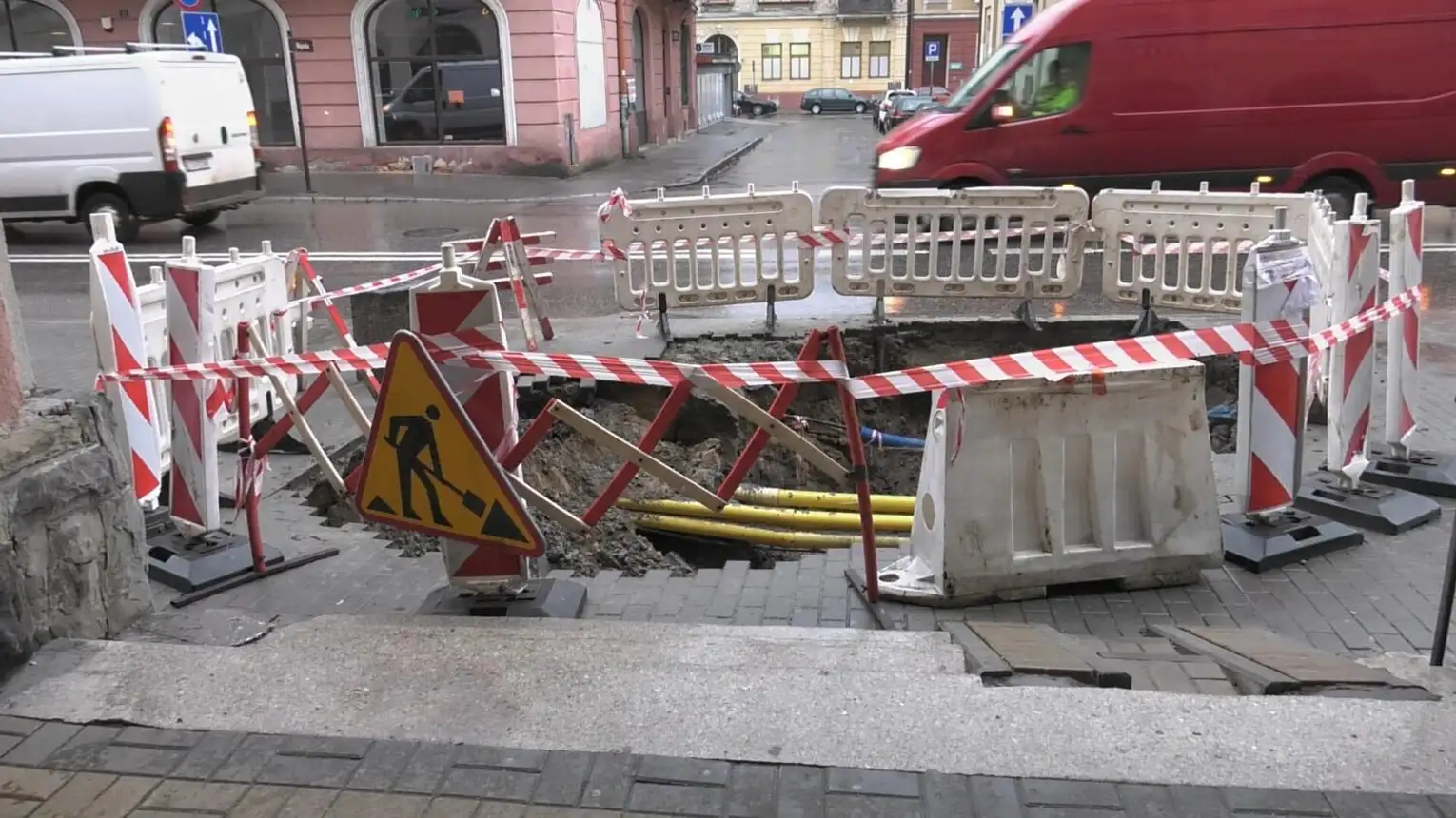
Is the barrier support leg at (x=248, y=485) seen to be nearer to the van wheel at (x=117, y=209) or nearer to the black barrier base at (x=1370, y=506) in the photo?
the black barrier base at (x=1370, y=506)

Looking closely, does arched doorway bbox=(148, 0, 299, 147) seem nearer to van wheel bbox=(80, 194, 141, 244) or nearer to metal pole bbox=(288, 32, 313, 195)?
metal pole bbox=(288, 32, 313, 195)

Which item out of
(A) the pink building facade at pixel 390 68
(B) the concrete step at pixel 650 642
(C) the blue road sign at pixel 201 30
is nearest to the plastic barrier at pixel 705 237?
(B) the concrete step at pixel 650 642

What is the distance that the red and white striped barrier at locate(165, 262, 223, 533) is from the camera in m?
4.93

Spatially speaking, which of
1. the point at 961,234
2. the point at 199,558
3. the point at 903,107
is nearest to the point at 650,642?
the point at 199,558

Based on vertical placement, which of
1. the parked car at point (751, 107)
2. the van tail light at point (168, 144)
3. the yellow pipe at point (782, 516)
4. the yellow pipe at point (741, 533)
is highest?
the parked car at point (751, 107)

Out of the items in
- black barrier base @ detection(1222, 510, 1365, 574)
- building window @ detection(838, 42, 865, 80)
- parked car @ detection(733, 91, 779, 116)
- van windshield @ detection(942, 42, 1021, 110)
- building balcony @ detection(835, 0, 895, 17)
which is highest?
building balcony @ detection(835, 0, 895, 17)

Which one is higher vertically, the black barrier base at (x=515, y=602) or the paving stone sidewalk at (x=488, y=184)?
the paving stone sidewalk at (x=488, y=184)

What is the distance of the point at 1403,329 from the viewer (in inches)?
212

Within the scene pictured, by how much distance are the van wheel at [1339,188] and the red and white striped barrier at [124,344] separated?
1281 cm

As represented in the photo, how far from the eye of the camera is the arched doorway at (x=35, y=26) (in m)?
22.5

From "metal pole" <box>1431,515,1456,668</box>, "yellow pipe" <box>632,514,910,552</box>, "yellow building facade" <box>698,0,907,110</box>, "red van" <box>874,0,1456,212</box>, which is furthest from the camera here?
"yellow building facade" <box>698,0,907,110</box>

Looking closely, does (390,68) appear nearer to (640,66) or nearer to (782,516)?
(640,66)

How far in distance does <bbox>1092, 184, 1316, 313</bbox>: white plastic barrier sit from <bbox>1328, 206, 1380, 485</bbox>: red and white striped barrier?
244 centimetres

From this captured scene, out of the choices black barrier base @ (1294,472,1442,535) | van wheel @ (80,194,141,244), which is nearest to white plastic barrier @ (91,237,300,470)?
black barrier base @ (1294,472,1442,535)
